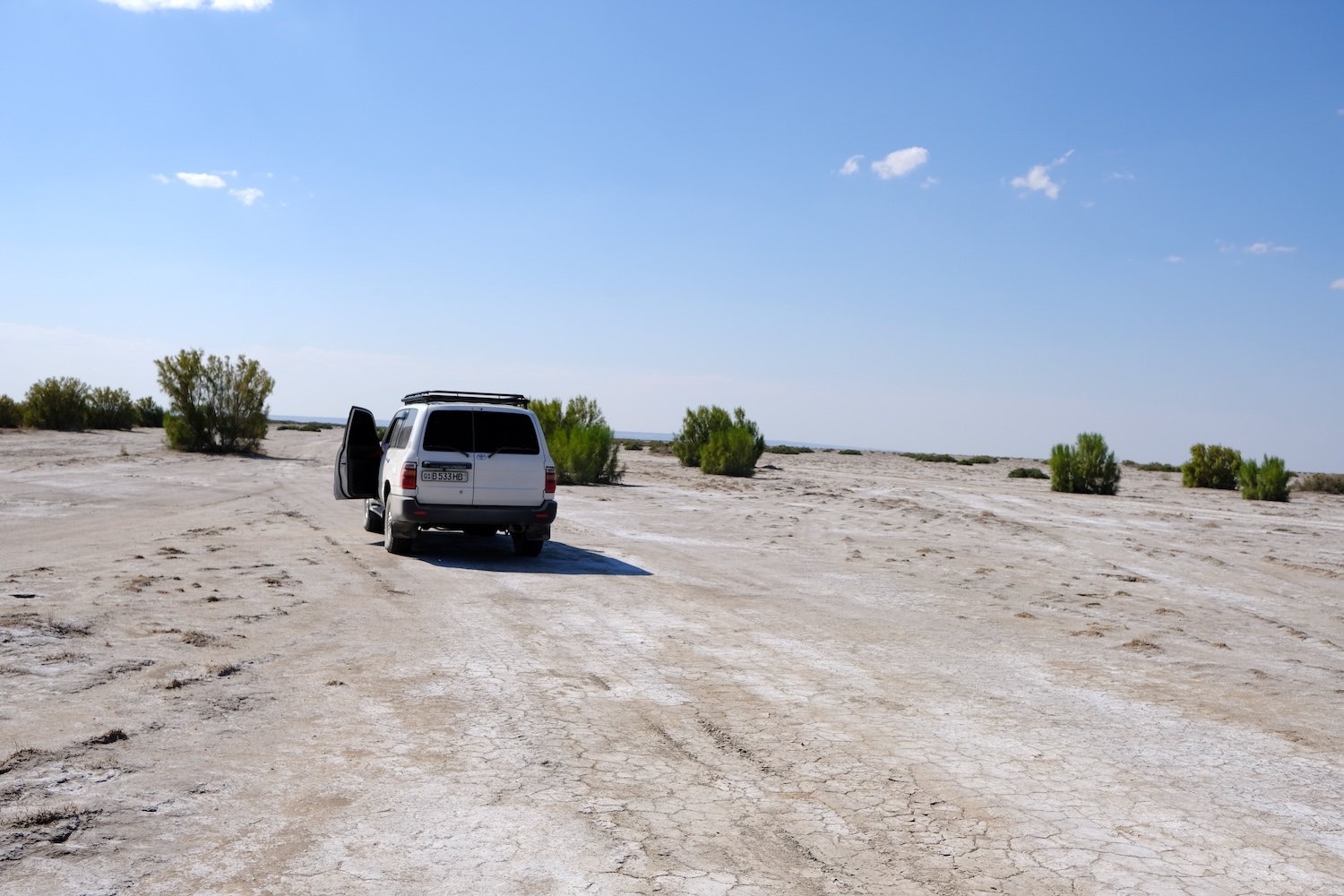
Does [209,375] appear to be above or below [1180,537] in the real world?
above

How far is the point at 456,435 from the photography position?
12742mm

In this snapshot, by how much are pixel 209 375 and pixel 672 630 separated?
100 feet

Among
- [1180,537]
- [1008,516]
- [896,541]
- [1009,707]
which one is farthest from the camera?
[1008,516]

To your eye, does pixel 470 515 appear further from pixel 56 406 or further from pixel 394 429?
pixel 56 406

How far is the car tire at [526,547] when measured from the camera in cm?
1313

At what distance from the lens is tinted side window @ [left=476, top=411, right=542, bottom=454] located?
12.8m

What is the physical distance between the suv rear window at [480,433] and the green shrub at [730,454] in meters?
21.1

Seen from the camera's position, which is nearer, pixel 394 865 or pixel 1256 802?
pixel 394 865

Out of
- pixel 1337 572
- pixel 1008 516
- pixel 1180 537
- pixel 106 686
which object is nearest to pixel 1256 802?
pixel 106 686

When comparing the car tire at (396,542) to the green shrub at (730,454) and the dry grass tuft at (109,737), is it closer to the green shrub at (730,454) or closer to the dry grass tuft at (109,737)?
the dry grass tuft at (109,737)

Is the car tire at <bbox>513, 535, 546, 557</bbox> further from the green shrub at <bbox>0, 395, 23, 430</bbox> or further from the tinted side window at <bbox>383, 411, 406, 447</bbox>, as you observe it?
the green shrub at <bbox>0, 395, 23, 430</bbox>

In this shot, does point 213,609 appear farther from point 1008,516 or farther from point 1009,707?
point 1008,516

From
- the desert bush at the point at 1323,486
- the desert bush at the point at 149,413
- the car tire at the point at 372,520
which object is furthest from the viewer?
the desert bush at the point at 149,413

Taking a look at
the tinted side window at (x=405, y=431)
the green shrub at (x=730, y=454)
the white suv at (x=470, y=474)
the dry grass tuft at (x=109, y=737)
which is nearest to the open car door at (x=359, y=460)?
the tinted side window at (x=405, y=431)
